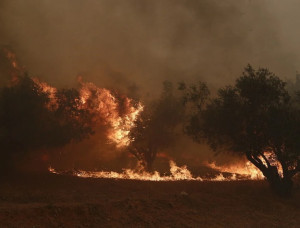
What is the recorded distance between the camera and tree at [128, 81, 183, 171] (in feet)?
148

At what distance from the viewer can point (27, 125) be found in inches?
1143

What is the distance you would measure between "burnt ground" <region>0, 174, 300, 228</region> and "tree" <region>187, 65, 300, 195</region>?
3.95m

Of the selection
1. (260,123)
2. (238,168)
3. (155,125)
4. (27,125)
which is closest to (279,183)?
(260,123)

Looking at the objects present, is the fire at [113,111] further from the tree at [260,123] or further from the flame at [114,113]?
the tree at [260,123]

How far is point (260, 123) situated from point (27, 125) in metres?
21.6

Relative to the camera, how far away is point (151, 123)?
149 ft

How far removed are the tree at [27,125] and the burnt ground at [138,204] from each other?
3271 mm

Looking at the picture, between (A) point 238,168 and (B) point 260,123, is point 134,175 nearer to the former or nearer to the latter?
(B) point 260,123

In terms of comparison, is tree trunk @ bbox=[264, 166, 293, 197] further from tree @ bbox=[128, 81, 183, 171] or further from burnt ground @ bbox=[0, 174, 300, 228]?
tree @ bbox=[128, 81, 183, 171]

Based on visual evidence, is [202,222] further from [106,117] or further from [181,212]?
[106,117]

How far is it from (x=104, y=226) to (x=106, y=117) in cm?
2812

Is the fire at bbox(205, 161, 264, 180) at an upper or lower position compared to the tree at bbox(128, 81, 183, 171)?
lower

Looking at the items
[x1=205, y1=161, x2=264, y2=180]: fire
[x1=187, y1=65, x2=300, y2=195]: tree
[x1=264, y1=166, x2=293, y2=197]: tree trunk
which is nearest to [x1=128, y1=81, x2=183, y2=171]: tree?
[x1=205, y1=161, x2=264, y2=180]: fire

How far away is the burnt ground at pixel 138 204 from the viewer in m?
18.0
